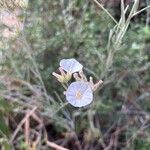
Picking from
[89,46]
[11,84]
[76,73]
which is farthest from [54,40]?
[76,73]

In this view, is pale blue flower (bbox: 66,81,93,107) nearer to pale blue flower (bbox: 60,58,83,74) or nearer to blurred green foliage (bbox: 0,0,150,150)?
pale blue flower (bbox: 60,58,83,74)

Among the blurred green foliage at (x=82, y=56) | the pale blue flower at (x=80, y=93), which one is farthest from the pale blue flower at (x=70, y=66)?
the blurred green foliage at (x=82, y=56)

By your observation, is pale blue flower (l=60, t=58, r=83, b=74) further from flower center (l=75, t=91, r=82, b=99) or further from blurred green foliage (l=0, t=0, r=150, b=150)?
blurred green foliage (l=0, t=0, r=150, b=150)

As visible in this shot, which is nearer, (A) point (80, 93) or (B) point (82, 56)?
(A) point (80, 93)

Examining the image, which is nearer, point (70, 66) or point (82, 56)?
point (70, 66)

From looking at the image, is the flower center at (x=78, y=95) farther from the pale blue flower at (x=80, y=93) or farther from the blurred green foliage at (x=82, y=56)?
the blurred green foliage at (x=82, y=56)

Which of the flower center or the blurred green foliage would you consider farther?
the blurred green foliage

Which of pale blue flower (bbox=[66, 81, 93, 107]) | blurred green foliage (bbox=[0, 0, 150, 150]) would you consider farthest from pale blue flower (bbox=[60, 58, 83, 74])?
blurred green foliage (bbox=[0, 0, 150, 150])

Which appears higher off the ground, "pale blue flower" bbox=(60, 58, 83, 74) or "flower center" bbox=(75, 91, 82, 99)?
"pale blue flower" bbox=(60, 58, 83, 74)

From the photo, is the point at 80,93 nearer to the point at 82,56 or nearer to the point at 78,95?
the point at 78,95

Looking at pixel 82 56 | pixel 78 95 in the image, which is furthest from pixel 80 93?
pixel 82 56
